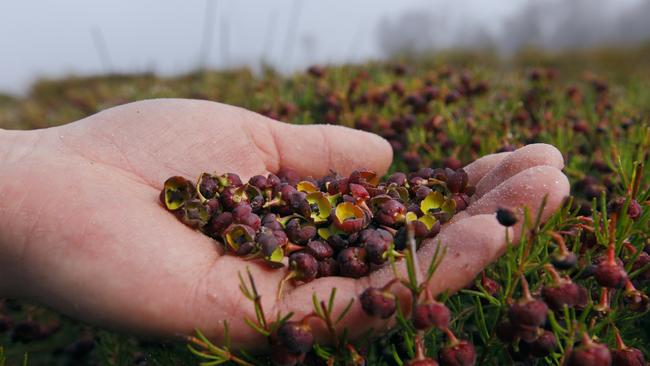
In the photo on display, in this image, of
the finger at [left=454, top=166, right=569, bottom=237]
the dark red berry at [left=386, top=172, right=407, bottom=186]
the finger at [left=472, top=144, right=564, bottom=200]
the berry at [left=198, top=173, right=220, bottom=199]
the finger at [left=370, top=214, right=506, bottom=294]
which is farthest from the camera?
the dark red berry at [left=386, top=172, right=407, bottom=186]

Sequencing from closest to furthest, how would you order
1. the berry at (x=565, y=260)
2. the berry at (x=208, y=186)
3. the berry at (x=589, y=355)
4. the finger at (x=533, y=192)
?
the berry at (x=589, y=355) → the berry at (x=565, y=260) → the finger at (x=533, y=192) → the berry at (x=208, y=186)

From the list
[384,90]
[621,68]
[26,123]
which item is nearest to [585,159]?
[384,90]

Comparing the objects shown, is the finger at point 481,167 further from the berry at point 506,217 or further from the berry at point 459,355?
the berry at point 459,355

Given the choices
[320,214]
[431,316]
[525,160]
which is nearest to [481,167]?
[525,160]

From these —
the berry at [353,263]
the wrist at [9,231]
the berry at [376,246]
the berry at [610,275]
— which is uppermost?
the berry at [610,275]

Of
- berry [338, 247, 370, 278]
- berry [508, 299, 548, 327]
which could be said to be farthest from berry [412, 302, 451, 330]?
berry [338, 247, 370, 278]

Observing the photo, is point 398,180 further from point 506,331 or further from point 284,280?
point 506,331

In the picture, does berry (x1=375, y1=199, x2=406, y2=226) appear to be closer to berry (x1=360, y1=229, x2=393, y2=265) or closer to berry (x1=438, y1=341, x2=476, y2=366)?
berry (x1=360, y1=229, x2=393, y2=265)

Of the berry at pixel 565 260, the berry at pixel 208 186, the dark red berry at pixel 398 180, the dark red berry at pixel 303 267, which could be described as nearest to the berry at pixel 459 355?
the berry at pixel 565 260
